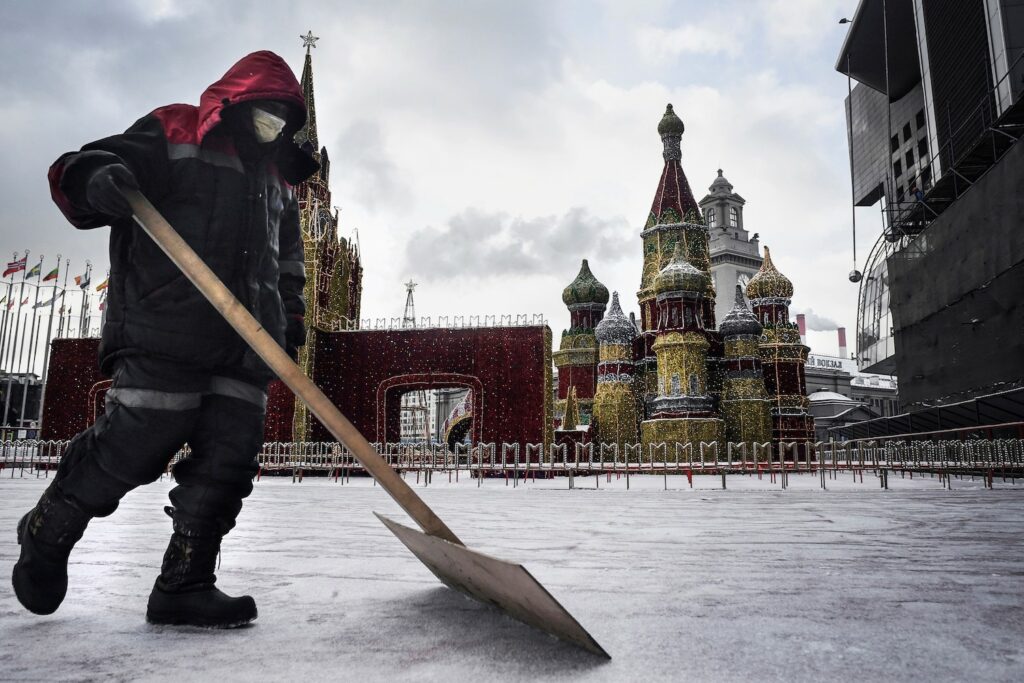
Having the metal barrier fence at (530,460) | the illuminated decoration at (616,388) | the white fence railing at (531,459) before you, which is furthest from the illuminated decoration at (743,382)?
the white fence railing at (531,459)

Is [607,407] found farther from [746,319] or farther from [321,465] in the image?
[321,465]

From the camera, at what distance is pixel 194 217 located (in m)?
1.91

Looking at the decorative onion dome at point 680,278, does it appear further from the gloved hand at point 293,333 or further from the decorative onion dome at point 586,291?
the gloved hand at point 293,333

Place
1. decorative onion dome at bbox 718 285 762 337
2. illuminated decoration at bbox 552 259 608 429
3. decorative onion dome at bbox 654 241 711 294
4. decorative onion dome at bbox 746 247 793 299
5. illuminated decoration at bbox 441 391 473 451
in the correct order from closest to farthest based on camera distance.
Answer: decorative onion dome at bbox 654 241 711 294 → decorative onion dome at bbox 718 285 762 337 → decorative onion dome at bbox 746 247 793 299 → illuminated decoration at bbox 441 391 473 451 → illuminated decoration at bbox 552 259 608 429

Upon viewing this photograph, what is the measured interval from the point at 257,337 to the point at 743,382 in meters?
22.4

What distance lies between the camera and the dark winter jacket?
1785 millimetres

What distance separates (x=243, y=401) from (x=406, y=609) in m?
0.76

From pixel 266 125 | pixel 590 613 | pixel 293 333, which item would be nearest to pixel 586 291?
pixel 293 333

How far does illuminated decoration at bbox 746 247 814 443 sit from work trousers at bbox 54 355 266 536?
2298cm

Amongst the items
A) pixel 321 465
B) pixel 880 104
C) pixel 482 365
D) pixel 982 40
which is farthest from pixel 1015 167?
pixel 880 104

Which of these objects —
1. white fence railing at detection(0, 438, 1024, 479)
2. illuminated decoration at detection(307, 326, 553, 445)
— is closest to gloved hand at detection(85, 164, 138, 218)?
white fence railing at detection(0, 438, 1024, 479)

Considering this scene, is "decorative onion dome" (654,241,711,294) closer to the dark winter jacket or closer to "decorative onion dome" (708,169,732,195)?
the dark winter jacket

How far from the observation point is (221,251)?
6.28 ft

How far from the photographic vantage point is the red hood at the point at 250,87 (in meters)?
1.87
